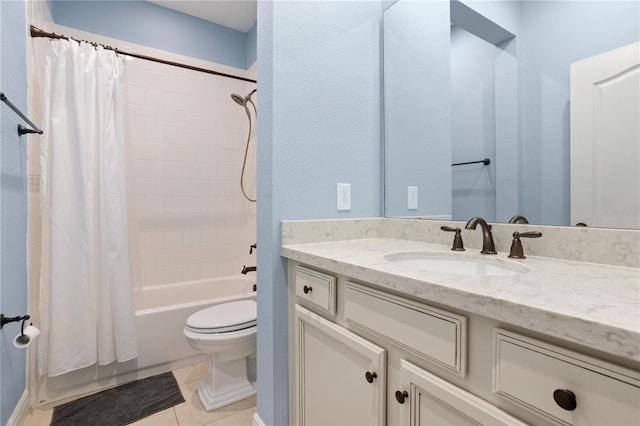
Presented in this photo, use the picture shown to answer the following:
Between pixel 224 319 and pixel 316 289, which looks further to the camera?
pixel 224 319

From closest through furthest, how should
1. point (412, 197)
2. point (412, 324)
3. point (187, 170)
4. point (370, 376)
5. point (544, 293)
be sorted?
point (544, 293), point (412, 324), point (370, 376), point (412, 197), point (187, 170)

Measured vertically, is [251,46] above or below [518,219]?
above

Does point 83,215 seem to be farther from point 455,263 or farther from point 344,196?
point 455,263

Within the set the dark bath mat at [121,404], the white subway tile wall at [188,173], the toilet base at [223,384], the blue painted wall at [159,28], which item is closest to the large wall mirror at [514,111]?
the toilet base at [223,384]

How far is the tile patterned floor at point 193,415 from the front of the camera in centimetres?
146

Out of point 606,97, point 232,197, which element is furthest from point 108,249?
point 606,97

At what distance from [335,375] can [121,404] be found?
136 cm

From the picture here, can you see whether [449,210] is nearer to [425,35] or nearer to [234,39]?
[425,35]

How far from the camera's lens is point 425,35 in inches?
55.3

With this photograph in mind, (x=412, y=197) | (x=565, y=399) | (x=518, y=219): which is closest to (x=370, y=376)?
(x=565, y=399)

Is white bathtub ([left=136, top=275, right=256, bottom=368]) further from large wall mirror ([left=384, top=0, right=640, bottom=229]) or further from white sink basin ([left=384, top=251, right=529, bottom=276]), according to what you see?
large wall mirror ([left=384, top=0, right=640, bottom=229])

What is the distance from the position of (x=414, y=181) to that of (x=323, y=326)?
2.65 ft

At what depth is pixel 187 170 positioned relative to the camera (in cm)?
260

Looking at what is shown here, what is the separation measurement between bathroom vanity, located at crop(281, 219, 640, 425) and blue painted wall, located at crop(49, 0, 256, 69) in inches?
89.6
